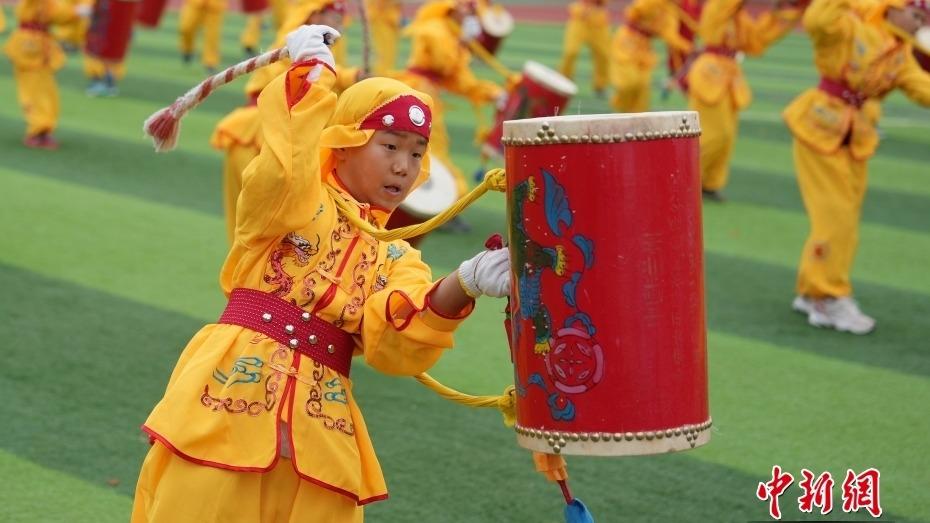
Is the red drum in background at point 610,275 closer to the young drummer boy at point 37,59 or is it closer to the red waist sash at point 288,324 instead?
the red waist sash at point 288,324

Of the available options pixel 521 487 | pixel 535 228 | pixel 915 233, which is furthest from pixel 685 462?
pixel 915 233

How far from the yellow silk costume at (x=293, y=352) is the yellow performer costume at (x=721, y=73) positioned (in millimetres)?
6773

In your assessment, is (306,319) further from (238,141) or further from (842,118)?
(842,118)

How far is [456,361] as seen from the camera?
21.1ft

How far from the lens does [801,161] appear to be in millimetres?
7242

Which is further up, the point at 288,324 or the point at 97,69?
the point at 288,324

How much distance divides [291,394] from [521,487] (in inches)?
73.2

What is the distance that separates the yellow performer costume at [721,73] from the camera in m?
9.95

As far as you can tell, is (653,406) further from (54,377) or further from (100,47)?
(100,47)

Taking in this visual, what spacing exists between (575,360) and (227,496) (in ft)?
2.90

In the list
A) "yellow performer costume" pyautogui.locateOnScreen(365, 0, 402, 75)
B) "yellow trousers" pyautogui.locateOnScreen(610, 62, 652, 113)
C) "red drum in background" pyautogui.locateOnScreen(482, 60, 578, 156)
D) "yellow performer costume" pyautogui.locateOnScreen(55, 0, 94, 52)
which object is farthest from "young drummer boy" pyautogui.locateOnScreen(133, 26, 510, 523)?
"yellow performer costume" pyautogui.locateOnScreen(365, 0, 402, 75)

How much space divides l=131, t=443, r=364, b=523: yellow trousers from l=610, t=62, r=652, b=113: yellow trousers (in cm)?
936

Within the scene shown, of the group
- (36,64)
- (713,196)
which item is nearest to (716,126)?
(713,196)

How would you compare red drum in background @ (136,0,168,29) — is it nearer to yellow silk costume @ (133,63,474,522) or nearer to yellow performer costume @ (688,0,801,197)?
yellow performer costume @ (688,0,801,197)
